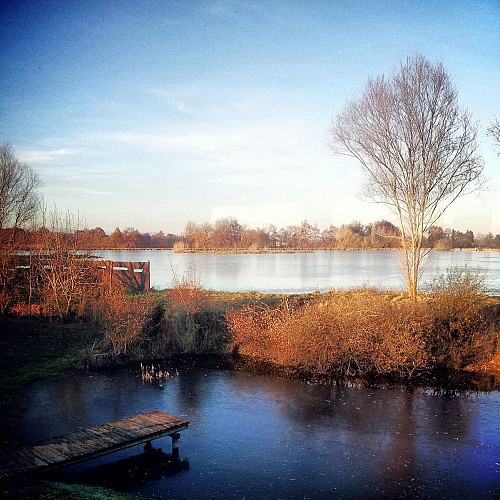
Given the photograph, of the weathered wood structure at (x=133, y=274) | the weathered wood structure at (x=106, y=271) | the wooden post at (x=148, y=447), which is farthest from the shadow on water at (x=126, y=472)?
the weathered wood structure at (x=133, y=274)

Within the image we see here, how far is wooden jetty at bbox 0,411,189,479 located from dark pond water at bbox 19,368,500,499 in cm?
50

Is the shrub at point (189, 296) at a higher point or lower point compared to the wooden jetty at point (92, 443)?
higher

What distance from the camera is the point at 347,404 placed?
12148 mm

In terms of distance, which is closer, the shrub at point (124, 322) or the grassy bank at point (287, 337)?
the grassy bank at point (287, 337)

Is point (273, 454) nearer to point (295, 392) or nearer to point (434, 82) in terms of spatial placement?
point (295, 392)

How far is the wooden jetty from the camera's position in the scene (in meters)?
7.53

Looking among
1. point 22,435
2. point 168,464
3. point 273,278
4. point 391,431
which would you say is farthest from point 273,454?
point 273,278

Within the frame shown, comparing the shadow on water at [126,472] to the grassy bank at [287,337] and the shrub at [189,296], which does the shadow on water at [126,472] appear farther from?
the shrub at [189,296]

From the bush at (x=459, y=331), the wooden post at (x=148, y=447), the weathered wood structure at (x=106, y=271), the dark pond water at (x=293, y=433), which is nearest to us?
the dark pond water at (x=293, y=433)

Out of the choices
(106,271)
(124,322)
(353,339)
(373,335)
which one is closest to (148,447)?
(353,339)

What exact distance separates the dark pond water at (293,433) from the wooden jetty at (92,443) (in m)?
0.50

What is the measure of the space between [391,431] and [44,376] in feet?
31.4

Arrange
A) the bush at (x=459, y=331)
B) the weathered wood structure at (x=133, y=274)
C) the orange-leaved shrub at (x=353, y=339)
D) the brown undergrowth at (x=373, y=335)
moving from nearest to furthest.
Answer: the orange-leaved shrub at (x=353, y=339) → the brown undergrowth at (x=373, y=335) → the bush at (x=459, y=331) → the weathered wood structure at (x=133, y=274)

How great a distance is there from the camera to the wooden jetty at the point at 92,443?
24.7 feet
